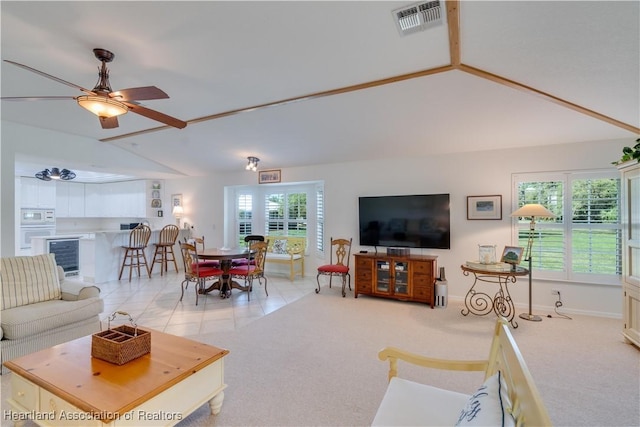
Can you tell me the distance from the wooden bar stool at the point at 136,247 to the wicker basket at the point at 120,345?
15.5 feet

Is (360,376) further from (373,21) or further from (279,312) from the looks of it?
(373,21)

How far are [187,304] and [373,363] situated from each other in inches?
120

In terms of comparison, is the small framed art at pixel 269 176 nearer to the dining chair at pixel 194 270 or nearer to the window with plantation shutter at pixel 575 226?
the dining chair at pixel 194 270

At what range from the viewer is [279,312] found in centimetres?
415

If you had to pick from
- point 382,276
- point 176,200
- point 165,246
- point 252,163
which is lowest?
point 382,276

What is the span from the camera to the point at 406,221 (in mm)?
4914

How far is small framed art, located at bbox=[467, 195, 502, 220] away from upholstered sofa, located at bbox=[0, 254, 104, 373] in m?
5.01

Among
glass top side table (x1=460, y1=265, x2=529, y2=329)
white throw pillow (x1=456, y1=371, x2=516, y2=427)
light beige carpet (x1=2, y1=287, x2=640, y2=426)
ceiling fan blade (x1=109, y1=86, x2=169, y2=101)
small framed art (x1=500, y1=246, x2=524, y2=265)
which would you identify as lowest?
light beige carpet (x1=2, y1=287, x2=640, y2=426)

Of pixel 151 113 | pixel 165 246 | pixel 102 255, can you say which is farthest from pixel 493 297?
pixel 102 255

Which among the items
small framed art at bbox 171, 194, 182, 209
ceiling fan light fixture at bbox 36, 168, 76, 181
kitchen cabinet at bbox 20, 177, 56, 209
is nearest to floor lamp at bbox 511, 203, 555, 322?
small framed art at bbox 171, 194, 182, 209

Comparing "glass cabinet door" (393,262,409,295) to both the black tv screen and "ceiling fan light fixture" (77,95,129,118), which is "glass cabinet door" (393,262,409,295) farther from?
"ceiling fan light fixture" (77,95,129,118)

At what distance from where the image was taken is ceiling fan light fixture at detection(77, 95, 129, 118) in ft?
7.72

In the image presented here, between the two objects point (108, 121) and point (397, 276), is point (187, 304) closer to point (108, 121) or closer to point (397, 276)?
point (108, 121)

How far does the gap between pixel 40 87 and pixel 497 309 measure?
6318mm
